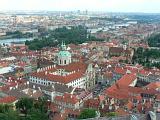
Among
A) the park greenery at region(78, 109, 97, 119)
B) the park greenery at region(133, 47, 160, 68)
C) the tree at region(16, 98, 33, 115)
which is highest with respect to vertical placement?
the park greenery at region(78, 109, 97, 119)

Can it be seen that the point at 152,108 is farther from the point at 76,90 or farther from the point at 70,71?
the point at 70,71

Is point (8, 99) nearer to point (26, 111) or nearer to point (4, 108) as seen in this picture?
point (26, 111)

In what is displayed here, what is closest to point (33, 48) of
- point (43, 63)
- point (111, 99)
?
point (43, 63)

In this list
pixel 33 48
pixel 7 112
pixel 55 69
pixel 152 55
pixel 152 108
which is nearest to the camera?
pixel 7 112

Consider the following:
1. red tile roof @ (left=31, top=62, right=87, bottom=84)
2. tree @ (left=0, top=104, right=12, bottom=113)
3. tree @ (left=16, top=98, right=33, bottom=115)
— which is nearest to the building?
red tile roof @ (left=31, top=62, right=87, bottom=84)

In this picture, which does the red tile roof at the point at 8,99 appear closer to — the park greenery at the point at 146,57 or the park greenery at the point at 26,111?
the park greenery at the point at 26,111

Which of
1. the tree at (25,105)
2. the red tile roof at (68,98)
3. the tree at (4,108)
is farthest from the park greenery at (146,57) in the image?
the tree at (4,108)

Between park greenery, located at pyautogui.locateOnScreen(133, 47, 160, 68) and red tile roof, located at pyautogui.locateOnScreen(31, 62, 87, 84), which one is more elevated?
red tile roof, located at pyautogui.locateOnScreen(31, 62, 87, 84)

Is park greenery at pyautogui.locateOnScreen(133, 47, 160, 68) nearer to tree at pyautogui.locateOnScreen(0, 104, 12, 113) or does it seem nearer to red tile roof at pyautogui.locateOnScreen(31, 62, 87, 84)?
red tile roof at pyautogui.locateOnScreen(31, 62, 87, 84)

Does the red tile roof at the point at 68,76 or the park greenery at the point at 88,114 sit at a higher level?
the park greenery at the point at 88,114
